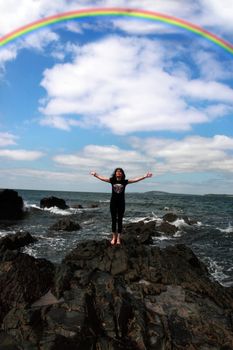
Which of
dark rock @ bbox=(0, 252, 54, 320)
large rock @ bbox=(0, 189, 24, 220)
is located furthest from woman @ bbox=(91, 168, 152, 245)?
large rock @ bbox=(0, 189, 24, 220)

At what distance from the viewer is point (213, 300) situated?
10.8 m

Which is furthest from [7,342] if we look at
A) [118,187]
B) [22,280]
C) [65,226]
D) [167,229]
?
[167,229]

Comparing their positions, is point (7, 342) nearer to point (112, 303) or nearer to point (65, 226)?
point (112, 303)

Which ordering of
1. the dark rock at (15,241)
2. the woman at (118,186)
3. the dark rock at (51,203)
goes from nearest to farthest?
the woman at (118,186) → the dark rock at (15,241) → the dark rock at (51,203)

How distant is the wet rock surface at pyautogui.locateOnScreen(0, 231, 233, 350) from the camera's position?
8.38 meters

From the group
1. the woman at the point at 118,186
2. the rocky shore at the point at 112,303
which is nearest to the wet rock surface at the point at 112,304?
the rocky shore at the point at 112,303

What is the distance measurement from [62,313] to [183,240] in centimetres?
2322

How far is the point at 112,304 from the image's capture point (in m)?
9.45

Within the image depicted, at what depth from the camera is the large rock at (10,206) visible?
1944 inches

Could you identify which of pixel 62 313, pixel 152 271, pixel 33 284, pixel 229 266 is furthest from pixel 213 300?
pixel 229 266

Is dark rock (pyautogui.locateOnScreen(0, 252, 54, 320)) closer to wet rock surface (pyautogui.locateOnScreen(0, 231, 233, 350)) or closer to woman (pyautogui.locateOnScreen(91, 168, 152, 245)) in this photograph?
wet rock surface (pyautogui.locateOnScreen(0, 231, 233, 350))

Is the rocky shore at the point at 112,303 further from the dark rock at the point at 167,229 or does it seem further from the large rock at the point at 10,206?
the large rock at the point at 10,206

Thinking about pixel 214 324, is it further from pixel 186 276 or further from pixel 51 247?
pixel 51 247

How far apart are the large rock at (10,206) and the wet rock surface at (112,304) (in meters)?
39.0
